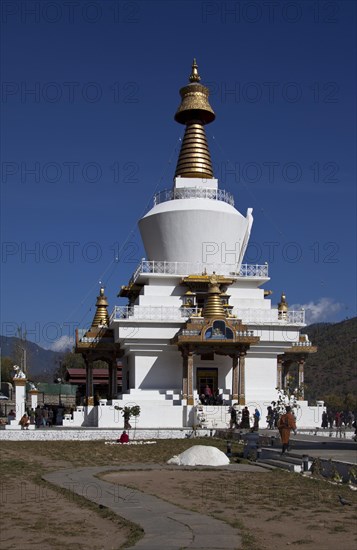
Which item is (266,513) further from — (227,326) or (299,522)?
(227,326)

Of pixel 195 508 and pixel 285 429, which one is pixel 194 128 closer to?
pixel 285 429

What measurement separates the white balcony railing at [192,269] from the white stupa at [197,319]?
0.05 meters

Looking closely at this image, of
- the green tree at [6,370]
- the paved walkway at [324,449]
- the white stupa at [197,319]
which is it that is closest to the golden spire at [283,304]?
the white stupa at [197,319]

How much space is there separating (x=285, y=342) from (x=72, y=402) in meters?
32.0

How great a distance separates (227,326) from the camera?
115ft

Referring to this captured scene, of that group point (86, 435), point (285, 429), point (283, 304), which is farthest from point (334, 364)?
point (285, 429)

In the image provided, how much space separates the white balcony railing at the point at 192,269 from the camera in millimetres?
39969

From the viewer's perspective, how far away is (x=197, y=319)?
35.8m

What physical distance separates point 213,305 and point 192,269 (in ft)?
14.3

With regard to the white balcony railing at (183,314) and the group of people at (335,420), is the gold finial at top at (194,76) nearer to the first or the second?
the white balcony railing at (183,314)

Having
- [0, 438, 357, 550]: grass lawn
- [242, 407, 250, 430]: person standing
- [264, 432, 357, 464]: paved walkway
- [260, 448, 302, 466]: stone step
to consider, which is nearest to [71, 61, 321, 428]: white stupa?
[242, 407, 250, 430]: person standing

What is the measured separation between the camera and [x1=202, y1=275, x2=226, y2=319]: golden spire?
118ft

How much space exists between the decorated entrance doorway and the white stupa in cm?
5

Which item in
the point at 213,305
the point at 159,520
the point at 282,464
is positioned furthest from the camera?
the point at 213,305
